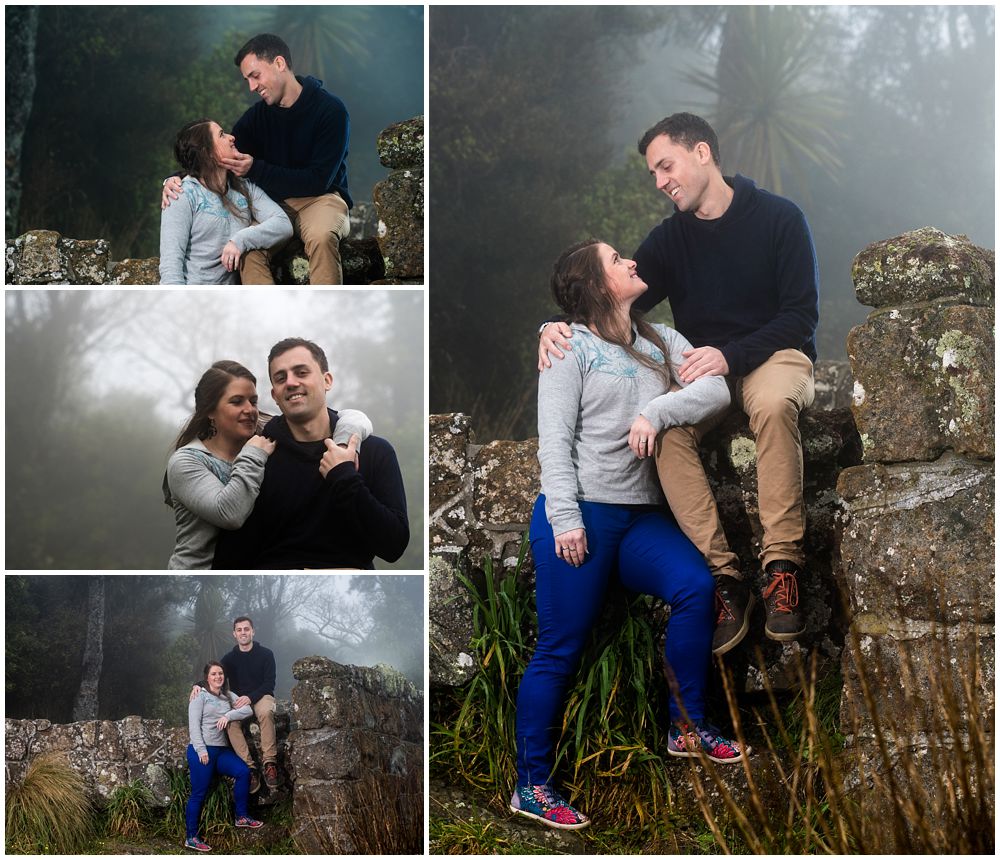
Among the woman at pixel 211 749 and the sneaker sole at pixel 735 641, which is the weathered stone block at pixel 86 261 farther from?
the sneaker sole at pixel 735 641

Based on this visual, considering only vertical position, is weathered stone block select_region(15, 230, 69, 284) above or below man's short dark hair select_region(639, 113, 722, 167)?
below

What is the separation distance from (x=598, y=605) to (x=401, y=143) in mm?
1807

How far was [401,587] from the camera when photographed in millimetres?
3756

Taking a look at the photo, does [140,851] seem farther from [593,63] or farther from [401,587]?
[593,63]

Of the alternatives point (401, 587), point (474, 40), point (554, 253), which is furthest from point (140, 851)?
point (474, 40)

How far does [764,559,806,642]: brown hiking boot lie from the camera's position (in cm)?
349

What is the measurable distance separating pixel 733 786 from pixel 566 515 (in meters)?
1.06

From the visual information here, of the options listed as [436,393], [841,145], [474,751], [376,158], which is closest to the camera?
[474,751]

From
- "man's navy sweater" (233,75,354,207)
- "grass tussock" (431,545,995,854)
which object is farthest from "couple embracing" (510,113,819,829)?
"man's navy sweater" (233,75,354,207)

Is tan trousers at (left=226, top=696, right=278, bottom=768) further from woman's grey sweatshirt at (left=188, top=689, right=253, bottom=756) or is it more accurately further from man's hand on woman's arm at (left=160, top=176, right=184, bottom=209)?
man's hand on woman's arm at (left=160, top=176, right=184, bottom=209)

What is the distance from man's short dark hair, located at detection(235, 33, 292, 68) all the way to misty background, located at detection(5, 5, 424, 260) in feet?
0.29

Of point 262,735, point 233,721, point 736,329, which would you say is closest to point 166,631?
point 233,721

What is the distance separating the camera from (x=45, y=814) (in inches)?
147

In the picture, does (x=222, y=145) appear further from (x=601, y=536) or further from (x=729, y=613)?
(x=729, y=613)
